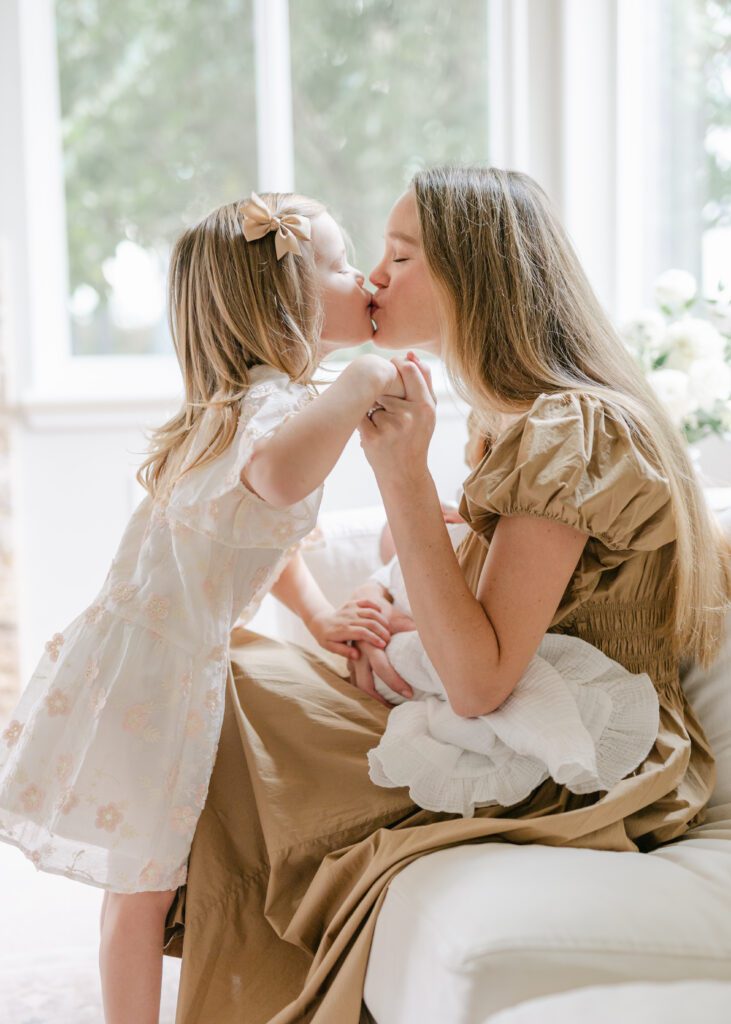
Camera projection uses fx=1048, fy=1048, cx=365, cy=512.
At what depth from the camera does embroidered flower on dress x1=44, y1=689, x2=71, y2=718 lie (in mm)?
1341

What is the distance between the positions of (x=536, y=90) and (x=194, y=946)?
2.98m

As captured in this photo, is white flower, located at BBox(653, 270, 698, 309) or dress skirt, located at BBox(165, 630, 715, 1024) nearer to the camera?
dress skirt, located at BBox(165, 630, 715, 1024)

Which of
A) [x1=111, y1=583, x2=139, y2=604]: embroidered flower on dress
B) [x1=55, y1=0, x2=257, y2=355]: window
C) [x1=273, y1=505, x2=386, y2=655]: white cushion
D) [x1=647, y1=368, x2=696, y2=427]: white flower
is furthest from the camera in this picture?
[x1=55, y1=0, x2=257, y2=355]: window

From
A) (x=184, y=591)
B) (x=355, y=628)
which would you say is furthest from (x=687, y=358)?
(x=184, y=591)

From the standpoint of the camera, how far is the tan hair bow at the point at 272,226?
141cm

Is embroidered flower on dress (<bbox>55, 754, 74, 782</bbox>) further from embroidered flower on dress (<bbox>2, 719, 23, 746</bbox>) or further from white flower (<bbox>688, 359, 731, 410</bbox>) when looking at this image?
white flower (<bbox>688, 359, 731, 410</bbox>)

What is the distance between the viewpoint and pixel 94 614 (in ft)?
4.52

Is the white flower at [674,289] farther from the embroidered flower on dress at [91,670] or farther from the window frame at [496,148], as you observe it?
the embroidered flower on dress at [91,670]

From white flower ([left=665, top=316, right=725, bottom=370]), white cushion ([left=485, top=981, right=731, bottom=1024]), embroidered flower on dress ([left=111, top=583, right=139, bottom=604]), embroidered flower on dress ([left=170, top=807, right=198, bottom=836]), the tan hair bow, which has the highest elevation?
the tan hair bow

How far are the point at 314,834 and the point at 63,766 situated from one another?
34 centimetres

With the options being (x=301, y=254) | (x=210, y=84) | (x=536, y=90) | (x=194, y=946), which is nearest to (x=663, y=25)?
(x=536, y=90)

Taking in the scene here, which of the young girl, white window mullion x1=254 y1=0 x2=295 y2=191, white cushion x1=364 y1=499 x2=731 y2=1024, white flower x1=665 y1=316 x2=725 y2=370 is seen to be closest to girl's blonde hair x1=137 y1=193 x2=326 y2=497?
the young girl

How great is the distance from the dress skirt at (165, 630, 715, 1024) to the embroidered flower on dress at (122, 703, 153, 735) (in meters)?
0.11

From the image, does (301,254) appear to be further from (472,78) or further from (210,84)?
(472,78)
